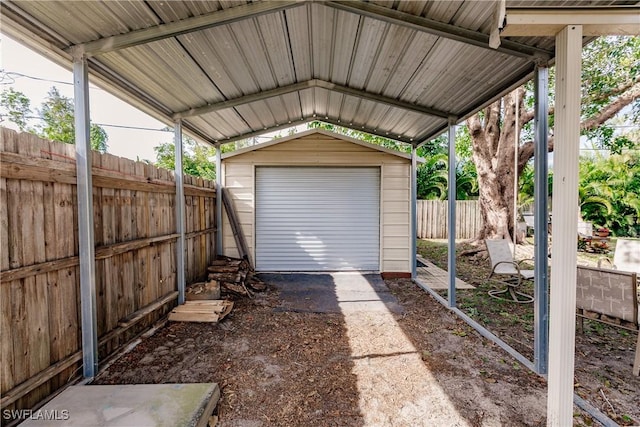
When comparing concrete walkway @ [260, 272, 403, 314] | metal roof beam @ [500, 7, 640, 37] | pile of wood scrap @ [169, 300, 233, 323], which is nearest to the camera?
metal roof beam @ [500, 7, 640, 37]

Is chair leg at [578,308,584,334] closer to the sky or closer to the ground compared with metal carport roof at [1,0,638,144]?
closer to the ground

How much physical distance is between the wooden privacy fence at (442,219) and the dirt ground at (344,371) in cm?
747

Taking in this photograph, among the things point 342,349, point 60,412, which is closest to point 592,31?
point 342,349

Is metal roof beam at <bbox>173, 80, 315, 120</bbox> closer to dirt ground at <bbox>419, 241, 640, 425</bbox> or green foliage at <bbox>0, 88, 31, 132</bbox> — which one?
dirt ground at <bbox>419, 241, 640, 425</bbox>

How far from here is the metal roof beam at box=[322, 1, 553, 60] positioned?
2.28 m

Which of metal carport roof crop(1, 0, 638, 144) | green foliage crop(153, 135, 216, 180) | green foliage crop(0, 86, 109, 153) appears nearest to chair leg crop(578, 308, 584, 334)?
metal carport roof crop(1, 0, 638, 144)

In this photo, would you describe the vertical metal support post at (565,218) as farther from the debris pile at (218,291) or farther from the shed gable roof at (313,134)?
the shed gable roof at (313,134)

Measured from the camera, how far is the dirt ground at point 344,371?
1.92m

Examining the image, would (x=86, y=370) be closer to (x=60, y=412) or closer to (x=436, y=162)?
(x=60, y=412)

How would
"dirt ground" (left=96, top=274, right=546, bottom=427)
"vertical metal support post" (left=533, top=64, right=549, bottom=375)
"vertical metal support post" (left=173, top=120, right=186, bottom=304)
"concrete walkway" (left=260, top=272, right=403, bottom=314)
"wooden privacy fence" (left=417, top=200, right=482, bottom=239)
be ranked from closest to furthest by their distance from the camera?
1. "dirt ground" (left=96, top=274, right=546, bottom=427)
2. "vertical metal support post" (left=533, top=64, right=549, bottom=375)
3. "vertical metal support post" (left=173, top=120, right=186, bottom=304)
4. "concrete walkway" (left=260, top=272, right=403, bottom=314)
5. "wooden privacy fence" (left=417, top=200, right=482, bottom=239)

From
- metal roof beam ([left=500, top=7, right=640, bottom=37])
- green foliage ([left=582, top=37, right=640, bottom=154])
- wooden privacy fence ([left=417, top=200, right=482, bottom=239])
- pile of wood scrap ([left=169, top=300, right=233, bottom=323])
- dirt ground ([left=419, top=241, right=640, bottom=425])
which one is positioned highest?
green foliage ([left=582, top=37, right=640, bottom=154])

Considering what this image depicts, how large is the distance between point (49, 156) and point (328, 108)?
4.13 metres

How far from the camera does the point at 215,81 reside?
3312 millimetres

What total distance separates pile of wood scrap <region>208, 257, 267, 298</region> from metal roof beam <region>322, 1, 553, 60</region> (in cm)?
410
